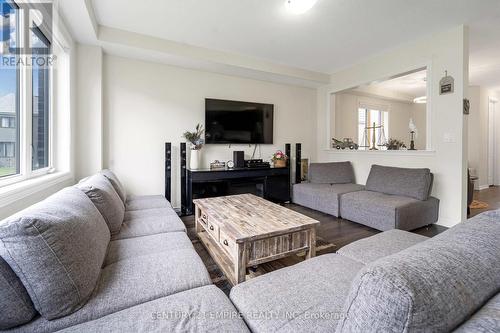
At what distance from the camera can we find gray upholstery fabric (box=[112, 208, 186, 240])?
171cm

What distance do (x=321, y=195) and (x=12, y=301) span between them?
3.31 meters

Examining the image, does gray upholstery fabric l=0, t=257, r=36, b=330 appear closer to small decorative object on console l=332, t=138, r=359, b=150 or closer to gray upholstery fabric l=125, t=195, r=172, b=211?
gray upholstery fabric l=125, t=195, r=172, b=211

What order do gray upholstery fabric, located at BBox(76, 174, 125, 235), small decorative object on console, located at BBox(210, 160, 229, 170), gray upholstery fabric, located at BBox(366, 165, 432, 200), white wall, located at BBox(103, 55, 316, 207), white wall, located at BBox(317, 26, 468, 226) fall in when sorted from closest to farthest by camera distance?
gray upholstery fabric, located at BBox(76, 174, 125, 235)
white wall, located at BBox(317, 26, 468, 226)
gray upholstery fabric, located at BBox(366, 165, 432, 200)
white wall, located at BBox(103, 55, 316, 207)
small decorative object on console, located at BBox(210, 160, 229, 170)

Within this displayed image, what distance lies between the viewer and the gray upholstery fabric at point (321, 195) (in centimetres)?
333

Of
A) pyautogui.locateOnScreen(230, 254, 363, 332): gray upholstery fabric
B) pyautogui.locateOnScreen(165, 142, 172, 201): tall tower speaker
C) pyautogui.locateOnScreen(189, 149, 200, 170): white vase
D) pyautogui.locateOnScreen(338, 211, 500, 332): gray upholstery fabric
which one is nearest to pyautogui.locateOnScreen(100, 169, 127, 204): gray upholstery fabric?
pyautogui.locateOnScreen(165, 142, 172, 201): tall tower speaker

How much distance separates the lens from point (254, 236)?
155 cm

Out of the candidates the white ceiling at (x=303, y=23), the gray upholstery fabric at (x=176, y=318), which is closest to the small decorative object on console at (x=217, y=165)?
the white ceiling at (x=303, y=23)

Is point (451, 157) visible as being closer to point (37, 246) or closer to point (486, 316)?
point (486, 316)

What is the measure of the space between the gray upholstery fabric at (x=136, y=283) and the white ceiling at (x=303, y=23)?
2.37m

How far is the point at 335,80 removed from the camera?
4398mm

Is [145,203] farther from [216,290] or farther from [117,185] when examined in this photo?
[216,290]

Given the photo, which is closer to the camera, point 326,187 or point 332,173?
point 326,187

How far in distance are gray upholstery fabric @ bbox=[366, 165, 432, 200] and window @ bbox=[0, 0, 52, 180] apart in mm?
3884

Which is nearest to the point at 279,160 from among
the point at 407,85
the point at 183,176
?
the point at 183,176
